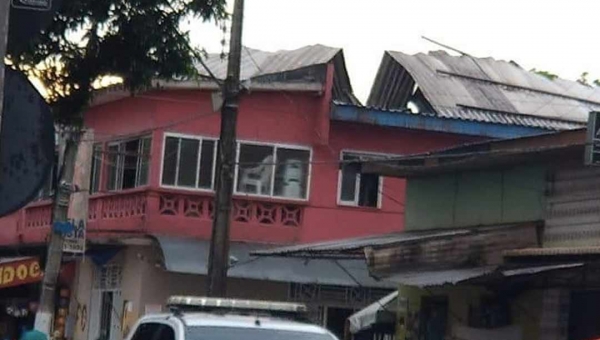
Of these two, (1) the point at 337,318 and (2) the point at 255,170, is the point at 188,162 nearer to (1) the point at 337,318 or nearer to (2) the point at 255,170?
(2) the point at 255,170

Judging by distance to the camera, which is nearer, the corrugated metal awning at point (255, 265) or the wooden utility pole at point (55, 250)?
the wooden utility pole at point (55, 250)

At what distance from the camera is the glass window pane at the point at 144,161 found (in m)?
28.3

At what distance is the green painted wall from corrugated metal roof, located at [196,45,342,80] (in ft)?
23.0

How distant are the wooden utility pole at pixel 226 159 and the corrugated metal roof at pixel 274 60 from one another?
711 cm

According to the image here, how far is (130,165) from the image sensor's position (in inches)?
1174

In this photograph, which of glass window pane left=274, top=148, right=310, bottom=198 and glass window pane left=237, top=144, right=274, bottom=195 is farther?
glass window pane left=274, top=148, right=310, bottom=198

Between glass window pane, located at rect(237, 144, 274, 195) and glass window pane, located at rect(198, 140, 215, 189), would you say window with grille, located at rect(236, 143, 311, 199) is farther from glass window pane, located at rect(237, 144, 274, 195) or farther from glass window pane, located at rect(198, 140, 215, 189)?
glass window pane, located at rect(198, 140, 215, 189)

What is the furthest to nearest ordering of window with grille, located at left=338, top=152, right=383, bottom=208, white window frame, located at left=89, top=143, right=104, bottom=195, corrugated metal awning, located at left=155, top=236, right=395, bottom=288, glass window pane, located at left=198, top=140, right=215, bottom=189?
white window frame, located at left=89, top=143, right=104, bottom=195 → window with grille, located at left=338, top=152, right=383, bottom=208 → glass window pane, located at left=198, top=140, right=215, bottom=189 → corrugated metal awning, located at left=155, top=236, right=395, bottom=288

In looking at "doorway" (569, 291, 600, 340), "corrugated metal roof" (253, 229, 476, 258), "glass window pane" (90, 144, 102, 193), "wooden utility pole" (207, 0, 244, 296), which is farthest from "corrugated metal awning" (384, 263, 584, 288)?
"glass window pane" (90, 144, 102, 193)

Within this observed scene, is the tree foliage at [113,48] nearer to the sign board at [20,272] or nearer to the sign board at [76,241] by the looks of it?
the sign board at [76,241]

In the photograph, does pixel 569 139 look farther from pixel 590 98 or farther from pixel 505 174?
pixel 590 98

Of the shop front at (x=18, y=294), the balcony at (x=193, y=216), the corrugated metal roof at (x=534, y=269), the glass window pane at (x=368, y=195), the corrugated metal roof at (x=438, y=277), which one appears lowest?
the shop front at (x=18, y=294)

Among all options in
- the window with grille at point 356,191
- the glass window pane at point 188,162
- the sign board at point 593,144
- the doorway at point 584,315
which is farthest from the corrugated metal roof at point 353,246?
the window with grille at point 356,191

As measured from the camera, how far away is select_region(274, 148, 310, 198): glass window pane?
28.5 metres
